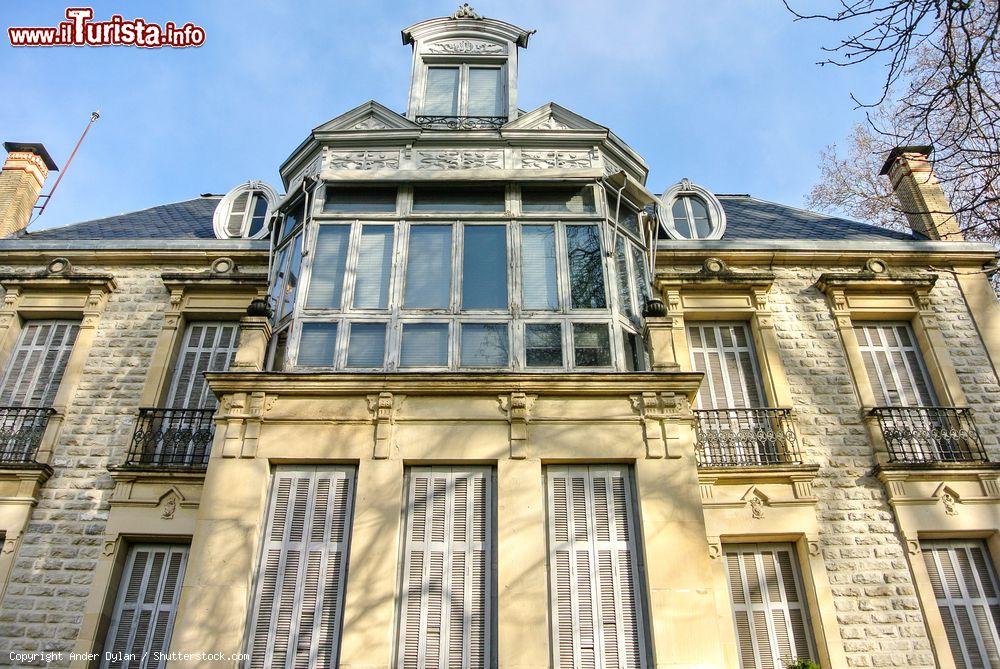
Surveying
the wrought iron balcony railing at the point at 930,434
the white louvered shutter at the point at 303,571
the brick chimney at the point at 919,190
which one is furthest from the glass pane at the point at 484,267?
the brick chimney at the point at 919,190

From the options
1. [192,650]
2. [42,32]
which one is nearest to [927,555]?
[192,650]

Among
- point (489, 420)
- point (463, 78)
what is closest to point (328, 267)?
point (489, 420)

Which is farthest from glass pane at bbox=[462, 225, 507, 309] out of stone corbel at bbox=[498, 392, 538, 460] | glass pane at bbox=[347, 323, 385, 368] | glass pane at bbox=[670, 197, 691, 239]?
glass pane at bbox=[670, 197, 691, 239]

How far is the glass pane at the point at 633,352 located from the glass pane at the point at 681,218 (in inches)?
146

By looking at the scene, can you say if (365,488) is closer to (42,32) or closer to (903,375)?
(903,375)

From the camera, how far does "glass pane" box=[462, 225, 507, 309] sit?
931 centimetres

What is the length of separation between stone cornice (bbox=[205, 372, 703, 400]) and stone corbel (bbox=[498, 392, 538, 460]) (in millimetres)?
102

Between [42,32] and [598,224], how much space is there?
9.55 metres

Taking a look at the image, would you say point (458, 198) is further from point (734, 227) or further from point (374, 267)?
point (734, 227)

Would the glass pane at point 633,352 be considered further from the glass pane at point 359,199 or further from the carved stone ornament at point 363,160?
the carved stone ornament at point 363,160

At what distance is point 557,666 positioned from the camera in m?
7.12

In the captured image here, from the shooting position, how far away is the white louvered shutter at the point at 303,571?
285 inches

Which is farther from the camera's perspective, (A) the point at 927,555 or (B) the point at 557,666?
(A) the point at 927,555

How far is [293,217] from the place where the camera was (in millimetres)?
10984
